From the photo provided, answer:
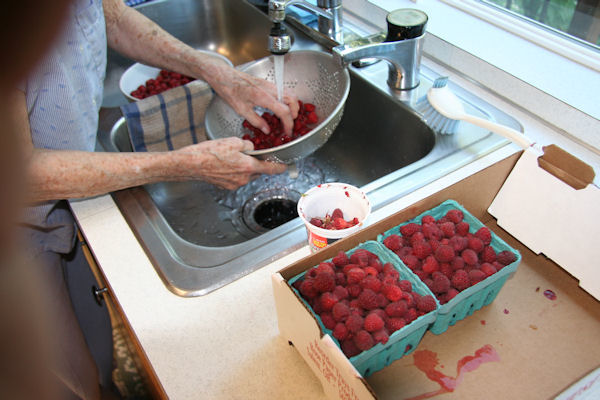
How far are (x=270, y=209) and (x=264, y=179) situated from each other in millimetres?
102

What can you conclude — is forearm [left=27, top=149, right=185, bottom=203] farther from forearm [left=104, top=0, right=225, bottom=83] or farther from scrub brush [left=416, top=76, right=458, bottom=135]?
scrub brush [left=416, top=76, right=458, bottom=135]

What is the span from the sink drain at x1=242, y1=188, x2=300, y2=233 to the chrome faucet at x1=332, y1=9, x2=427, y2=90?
421 mm

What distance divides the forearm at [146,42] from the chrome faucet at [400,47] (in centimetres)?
37

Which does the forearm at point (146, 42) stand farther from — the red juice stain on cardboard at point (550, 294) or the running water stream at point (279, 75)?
the red juice stain on cardboard at point (550, 294)

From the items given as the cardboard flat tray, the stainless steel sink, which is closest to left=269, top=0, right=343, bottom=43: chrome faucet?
the stainless steel sink

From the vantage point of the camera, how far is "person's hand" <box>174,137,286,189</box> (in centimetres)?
101

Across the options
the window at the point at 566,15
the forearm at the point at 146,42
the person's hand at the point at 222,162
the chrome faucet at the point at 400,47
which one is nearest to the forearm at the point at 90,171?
the person's hand at the point at 222,162

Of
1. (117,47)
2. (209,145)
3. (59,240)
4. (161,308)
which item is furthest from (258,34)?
(161,308)

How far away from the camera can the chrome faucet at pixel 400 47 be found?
105 centimetres

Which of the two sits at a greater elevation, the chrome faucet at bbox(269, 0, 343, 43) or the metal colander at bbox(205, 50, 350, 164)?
the chrome faucet at bbox(269, 0, 343, 43)

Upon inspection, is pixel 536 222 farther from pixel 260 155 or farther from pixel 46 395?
pixel 46 395

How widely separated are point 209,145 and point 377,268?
50cm

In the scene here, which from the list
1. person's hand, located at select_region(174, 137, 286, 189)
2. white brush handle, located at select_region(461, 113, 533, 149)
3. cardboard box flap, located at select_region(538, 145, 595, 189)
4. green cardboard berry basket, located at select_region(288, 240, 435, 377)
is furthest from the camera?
person's hand, located at select_region(174, 137, 286, 189)

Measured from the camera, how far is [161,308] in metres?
0.79
